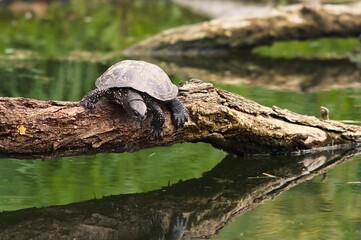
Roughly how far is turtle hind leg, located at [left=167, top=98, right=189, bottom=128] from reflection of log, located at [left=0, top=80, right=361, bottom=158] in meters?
0.05

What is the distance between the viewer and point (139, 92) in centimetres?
440

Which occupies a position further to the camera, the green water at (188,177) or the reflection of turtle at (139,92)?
the reflection of turtle at (139,92)

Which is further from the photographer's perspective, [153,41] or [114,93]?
[153,41]

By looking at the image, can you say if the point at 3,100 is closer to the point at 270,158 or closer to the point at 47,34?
the point at 270,158

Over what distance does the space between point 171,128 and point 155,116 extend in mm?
160

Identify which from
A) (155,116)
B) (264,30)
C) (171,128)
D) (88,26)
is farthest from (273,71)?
(155,116)

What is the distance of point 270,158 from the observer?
5.20m

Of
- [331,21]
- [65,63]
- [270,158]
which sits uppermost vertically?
[331,21]

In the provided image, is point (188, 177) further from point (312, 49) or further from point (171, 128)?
point (312, 49)

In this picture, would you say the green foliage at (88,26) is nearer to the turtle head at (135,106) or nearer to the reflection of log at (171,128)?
the reflection of log at (171,128)

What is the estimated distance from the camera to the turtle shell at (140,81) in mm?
4391

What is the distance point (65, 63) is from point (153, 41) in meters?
1.22

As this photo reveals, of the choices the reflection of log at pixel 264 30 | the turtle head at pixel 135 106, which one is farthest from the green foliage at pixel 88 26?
the turtle head at pixel 135 106

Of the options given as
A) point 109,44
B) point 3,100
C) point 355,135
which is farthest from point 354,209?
point 109,44
